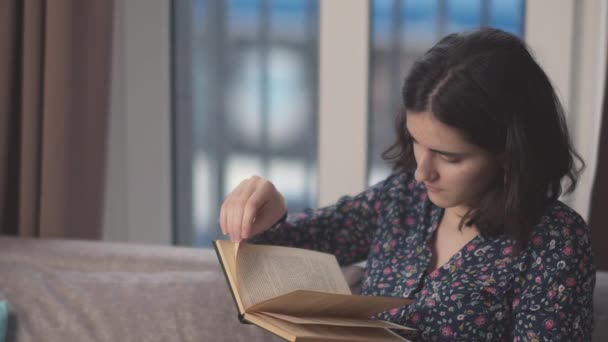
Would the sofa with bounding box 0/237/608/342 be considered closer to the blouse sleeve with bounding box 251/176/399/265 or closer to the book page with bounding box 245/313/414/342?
the blouse sleeve with bounding box 251/176/399/265

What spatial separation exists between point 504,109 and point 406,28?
115 cm

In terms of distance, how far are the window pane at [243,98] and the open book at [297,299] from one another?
110 centimetres

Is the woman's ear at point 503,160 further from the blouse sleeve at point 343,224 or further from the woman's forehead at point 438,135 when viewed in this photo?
the blouse sleeve at point 343,224

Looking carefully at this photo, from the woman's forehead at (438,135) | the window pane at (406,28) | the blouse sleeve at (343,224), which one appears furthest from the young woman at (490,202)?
the window pane at (406,28)

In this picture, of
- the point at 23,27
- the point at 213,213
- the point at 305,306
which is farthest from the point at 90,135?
the point at 305,306

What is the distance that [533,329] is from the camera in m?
1.16

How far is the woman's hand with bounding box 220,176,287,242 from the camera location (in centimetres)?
127

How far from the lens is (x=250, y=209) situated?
128 centimetres

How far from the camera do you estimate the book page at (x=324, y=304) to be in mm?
1047

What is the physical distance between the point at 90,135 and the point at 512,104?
1.25 m

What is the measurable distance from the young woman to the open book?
7cm

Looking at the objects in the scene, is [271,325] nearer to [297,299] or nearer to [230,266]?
[297,299]

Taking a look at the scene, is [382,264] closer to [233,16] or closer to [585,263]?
[585,263]

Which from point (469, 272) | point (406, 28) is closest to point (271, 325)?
point (469, 272)
